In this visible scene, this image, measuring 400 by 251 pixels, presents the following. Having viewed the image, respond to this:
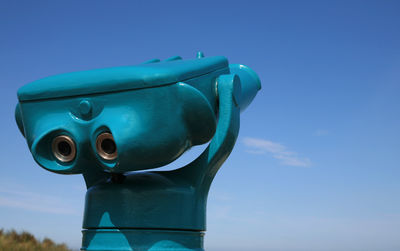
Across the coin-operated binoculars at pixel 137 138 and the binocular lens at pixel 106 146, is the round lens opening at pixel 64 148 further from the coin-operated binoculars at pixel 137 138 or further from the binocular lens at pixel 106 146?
the binocular lens at pixel 106 146

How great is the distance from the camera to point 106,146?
2775 mm

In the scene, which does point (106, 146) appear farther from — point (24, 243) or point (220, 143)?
point (24, 243)

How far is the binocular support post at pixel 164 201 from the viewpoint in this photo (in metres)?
2.98

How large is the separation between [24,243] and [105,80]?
6506 millimetres

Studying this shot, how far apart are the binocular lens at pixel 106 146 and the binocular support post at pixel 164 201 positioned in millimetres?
406

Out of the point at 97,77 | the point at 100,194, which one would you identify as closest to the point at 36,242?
the point at 100,194

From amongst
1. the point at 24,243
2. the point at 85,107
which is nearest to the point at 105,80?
the point at 85,107

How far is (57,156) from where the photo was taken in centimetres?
289

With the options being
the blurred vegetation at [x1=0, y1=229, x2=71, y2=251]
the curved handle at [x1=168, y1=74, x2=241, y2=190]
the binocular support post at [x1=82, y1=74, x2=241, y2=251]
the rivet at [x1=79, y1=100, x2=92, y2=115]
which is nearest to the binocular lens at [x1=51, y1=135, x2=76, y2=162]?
the rivet at [x1=79, y1=100, x2=92, y2=115]

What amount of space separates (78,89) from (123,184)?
726 millimetres

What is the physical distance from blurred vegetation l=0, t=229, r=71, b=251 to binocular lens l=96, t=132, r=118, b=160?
218 inches

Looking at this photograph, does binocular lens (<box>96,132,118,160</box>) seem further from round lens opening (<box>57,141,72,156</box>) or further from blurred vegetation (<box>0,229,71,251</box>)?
blurred vegetation (<box>0,229,71,251</box>)

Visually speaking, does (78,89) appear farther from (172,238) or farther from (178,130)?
(172,238)

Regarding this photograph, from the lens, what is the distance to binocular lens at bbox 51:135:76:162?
9.30 ft
